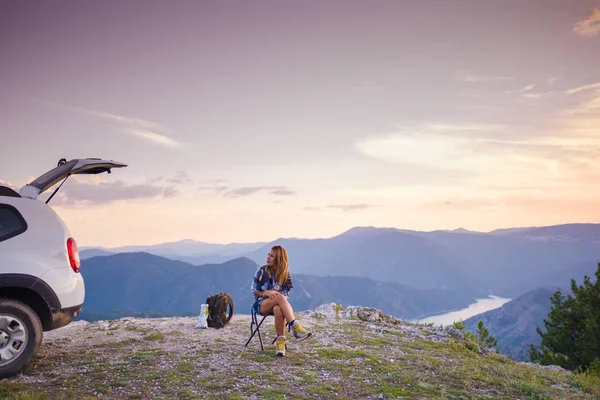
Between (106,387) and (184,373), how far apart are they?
4.45 ft

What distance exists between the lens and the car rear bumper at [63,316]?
7192 mm

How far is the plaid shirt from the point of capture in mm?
9078

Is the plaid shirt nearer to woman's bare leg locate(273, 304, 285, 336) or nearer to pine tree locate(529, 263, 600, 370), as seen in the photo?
woman's bare leg locate(273, 304, 285, 336)

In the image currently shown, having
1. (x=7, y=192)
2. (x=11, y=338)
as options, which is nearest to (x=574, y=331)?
(x=11, y=338)

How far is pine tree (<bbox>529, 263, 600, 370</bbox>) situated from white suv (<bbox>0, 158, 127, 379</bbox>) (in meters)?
26.1

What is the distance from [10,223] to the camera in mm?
6969

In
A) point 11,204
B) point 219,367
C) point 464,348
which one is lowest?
point 464,348

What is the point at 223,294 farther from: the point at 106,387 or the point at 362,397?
the point at 362,397

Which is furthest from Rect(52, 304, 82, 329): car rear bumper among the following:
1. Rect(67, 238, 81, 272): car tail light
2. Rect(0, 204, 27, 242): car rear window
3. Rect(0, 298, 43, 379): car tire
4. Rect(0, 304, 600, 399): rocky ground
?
Rect(0, 204, 27, 242): car rear window

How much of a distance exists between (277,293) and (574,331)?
28.3 metres

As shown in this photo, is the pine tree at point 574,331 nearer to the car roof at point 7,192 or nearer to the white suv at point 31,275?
the white suv at point 31,275

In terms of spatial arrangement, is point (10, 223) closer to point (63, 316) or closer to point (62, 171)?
point (62, 171)

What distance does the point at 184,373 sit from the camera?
7.41 m

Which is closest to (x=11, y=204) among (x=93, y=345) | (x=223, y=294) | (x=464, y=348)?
(x=93, y=345)
